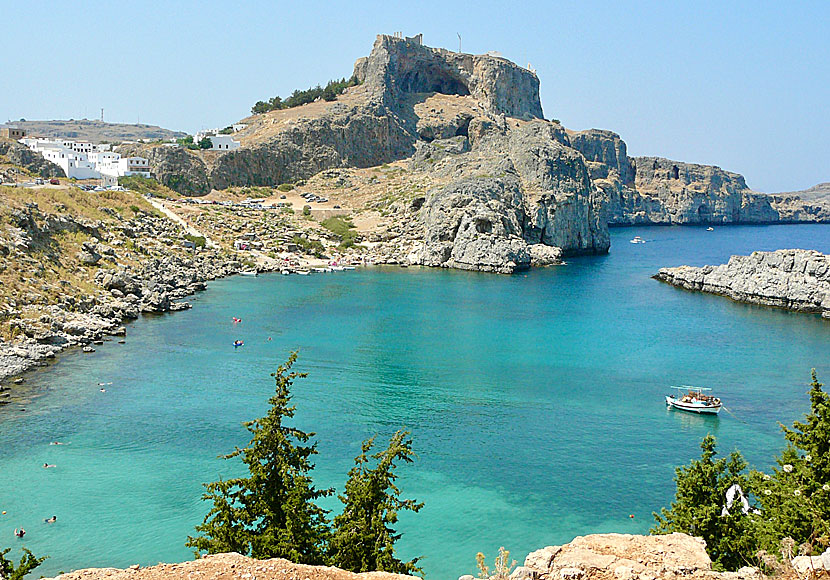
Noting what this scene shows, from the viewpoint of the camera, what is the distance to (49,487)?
25328 millimetres

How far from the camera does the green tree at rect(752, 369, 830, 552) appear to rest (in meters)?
15.5

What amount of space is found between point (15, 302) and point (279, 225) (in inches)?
1988

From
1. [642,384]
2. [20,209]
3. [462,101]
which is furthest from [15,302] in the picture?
[462,101]

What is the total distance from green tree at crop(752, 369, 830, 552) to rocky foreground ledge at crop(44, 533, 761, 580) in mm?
3806

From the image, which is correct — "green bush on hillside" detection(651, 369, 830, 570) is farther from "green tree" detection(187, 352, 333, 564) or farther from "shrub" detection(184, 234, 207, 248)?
"shrub" detection(184, 234, 207, 248)

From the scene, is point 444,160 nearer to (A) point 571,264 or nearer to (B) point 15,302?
(A) point 571,264

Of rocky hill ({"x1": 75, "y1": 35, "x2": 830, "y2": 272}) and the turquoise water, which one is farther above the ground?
rocky hill ({"x1": 75, "y1": 35, "x2": 830, "y2": 272})

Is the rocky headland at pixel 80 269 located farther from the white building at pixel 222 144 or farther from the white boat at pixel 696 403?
the white building at pixel 222 144

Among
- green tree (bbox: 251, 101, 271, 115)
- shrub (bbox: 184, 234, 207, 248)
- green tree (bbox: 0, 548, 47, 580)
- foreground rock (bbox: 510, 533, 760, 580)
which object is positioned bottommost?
green tree (bbox: 0, 548, 47, 580)

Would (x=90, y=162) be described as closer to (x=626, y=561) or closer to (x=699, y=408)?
(x=699, y=408)

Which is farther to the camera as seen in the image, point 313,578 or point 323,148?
point 323,148

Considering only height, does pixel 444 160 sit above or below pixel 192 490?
above

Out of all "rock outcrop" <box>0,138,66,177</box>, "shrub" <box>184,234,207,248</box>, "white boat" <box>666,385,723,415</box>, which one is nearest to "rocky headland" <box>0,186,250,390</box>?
"shrub" <box>184,234,207,248</box>

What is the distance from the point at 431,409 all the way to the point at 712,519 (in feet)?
62.6
